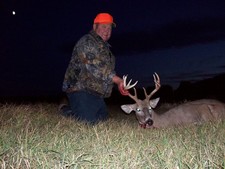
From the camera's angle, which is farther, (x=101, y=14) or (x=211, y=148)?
(x=101, y=14)

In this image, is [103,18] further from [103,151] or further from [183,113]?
[103,151]

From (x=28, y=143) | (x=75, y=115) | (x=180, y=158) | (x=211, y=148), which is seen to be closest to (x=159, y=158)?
(x=180, y=158)

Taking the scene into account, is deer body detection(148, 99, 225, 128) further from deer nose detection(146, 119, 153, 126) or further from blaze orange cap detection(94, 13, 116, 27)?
blaze orange cap detection(94, 13, 116, 27)

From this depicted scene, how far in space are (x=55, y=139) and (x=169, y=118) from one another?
408 centimetres

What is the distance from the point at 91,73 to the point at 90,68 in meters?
0.08

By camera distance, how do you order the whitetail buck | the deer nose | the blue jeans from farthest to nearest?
the whitetail buck < the deer nose < the blue jeans

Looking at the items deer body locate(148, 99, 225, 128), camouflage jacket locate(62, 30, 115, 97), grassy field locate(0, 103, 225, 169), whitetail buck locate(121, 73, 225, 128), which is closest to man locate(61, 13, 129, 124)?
camouflage jacket locate(62, 30, 115, 97)

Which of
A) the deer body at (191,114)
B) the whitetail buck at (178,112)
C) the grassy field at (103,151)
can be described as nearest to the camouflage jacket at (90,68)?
the whitetail buck at (178,112)

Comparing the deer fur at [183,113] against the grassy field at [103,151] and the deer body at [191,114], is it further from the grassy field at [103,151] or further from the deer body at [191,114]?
the grassy field at [103,151]

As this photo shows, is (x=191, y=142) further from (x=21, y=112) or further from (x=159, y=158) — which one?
(x=21, y=112)

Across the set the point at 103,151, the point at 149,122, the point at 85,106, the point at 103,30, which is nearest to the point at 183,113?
the point at 149,122

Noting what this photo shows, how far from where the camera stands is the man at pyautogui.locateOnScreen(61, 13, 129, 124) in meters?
6.47

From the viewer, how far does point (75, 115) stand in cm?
648

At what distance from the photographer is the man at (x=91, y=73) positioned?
647 cm
